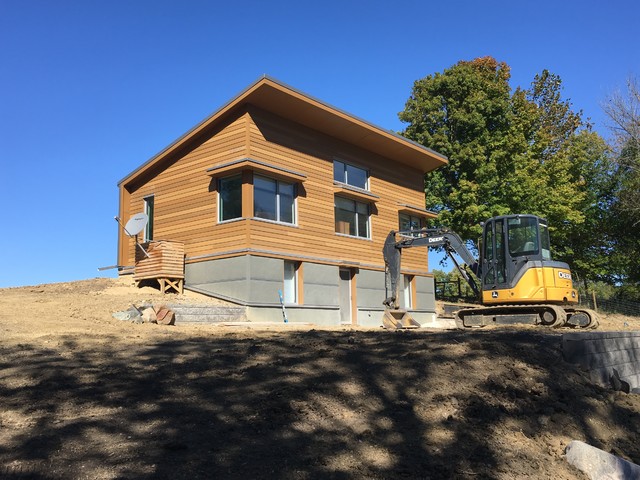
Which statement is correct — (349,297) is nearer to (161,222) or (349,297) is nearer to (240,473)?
(161,222)

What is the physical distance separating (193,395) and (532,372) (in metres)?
4.37

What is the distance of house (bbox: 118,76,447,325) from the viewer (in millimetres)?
18531

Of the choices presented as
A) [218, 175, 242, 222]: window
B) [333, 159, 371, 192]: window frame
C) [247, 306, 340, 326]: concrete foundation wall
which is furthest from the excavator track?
[218, 175, 242, 222]: window

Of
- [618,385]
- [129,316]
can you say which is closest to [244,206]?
[129,316]

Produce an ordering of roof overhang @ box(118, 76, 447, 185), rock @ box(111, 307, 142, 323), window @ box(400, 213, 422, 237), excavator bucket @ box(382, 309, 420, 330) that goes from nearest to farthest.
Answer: rock @ box(111, 307, 142, 323)
excavator bucket @ box(382, 309, 420, 330)
roof overhang @ box(118, 76, 447, 185)
window @ box(400, 213, 422, 237)

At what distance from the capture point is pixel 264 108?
19516 millimetres

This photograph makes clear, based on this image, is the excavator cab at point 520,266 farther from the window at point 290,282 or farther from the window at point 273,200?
the window at point 273,200

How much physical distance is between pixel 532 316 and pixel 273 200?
9.33m

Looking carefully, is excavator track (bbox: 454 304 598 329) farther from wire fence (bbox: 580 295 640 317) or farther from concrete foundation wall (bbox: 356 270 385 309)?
wire fence (bbox: 580 295 640 317)

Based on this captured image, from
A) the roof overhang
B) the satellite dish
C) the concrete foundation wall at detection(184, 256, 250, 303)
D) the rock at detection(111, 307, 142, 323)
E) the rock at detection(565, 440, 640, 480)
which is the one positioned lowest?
the rock at detection(565, 440, 640, 480)

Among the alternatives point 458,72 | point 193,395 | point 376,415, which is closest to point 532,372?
point 376,415

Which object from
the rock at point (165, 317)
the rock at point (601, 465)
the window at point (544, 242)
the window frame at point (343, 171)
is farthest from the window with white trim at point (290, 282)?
the rock at point (601, 465)

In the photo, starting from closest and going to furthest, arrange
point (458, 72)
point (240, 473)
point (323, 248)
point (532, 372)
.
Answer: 1. point (240, 473)
2. point (532, 372)
3. point (323, 248)
4. point (458, 72)

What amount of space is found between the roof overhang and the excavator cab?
25.1 ft
